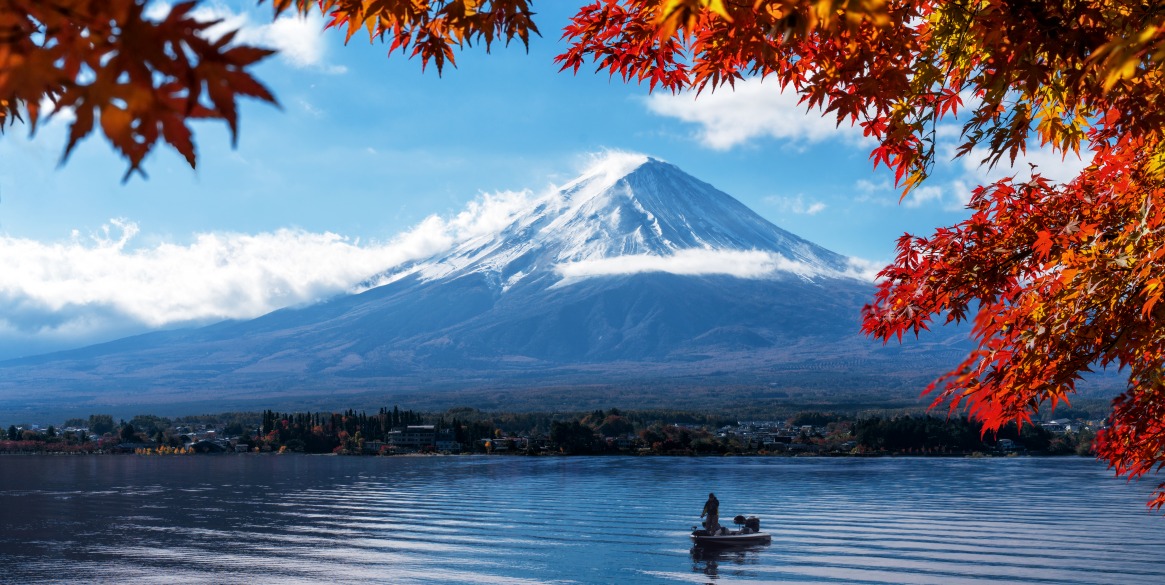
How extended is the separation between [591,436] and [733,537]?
9877 cm

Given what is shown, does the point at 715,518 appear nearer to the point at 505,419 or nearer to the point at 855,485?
the point at 855,485

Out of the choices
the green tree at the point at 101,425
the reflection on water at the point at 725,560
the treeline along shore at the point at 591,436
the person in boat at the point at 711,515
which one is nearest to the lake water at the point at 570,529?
the reflection on water at the point at 725,560

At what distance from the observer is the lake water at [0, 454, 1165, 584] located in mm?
40344

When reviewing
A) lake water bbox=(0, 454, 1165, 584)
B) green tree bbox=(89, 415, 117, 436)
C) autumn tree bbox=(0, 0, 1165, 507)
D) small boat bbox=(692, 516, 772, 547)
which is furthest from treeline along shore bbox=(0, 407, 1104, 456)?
autumn tree bbox=(0, 0, 1165, 507)

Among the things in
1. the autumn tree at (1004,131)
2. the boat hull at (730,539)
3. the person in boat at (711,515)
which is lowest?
the boat hull at (730,539)

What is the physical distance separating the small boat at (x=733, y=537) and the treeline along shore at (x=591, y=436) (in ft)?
289

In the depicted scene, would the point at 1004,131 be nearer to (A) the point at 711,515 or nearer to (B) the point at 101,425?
(A) the point at 711,515

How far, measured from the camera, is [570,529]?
54.2 meters

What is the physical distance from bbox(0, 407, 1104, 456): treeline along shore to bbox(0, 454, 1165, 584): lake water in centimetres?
3525

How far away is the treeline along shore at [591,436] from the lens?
5438 inches

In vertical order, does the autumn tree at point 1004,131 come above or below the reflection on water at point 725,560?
above

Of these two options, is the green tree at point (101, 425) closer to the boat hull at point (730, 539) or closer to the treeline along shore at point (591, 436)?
the treeline along shore at point (591, 436)

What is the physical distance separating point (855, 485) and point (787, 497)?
51.0ft

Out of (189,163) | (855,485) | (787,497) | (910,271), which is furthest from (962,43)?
(855,485)
